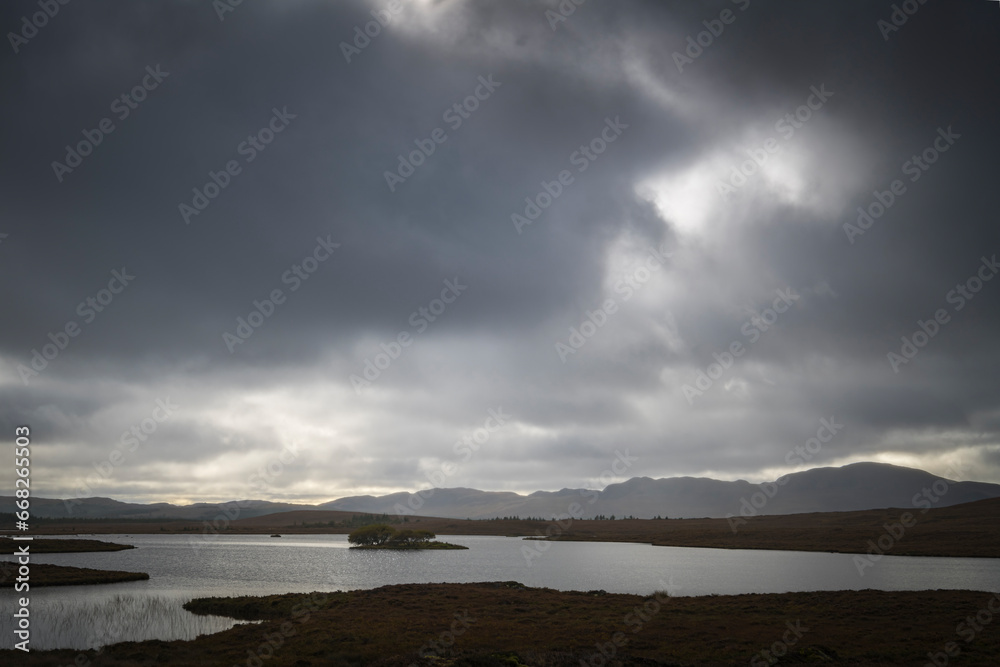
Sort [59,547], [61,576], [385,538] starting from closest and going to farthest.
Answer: [61,576] → [59,547] → [385,538]

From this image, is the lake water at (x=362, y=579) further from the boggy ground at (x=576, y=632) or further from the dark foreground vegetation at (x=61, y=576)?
the boggy ground at (x=576, y=632)

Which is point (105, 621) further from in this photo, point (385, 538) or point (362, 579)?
point (385, 538)

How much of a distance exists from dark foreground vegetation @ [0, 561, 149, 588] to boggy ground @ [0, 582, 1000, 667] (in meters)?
22.4

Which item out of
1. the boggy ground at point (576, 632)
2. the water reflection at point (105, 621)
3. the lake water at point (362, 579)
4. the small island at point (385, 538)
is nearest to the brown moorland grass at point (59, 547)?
the lake water at point (362, 579)

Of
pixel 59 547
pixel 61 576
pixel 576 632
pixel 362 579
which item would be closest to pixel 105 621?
pixel 576 632

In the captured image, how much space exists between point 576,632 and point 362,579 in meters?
41.3

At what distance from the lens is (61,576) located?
5928cm

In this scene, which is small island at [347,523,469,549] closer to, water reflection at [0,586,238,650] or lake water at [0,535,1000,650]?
lake water at [0,535,1000,650]

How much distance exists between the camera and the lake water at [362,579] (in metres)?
36.8

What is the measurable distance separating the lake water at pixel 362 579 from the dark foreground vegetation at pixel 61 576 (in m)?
2.13

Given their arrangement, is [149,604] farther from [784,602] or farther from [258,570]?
[784,602]

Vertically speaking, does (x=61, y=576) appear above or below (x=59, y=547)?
above

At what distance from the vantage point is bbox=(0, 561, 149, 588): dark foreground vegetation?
182 feet

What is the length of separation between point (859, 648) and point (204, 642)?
33.7 m
